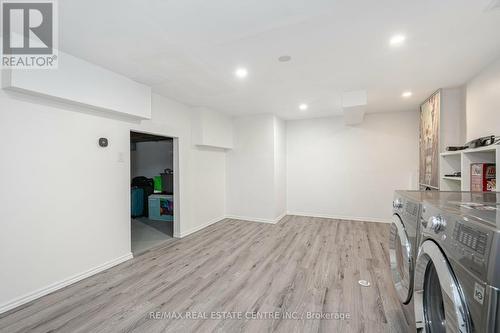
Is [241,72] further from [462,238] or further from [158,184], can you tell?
[158,184]

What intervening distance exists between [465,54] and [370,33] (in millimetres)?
1299

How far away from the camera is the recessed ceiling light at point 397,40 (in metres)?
1.99

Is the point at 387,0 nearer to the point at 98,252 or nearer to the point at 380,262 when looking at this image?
the point at 380,262

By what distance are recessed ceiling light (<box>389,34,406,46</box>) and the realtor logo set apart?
2800mm

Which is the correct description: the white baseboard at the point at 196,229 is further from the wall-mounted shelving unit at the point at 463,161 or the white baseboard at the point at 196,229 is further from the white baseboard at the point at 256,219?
the wall-mounted shelving unit at the point at 463,161

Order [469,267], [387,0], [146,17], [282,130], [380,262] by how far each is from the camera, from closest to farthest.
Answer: [469,267]
[387,0]
[146,17]
[380,262]
[282,130]

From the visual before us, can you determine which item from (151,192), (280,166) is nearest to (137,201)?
(151,192)

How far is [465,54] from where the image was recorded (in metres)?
2.35

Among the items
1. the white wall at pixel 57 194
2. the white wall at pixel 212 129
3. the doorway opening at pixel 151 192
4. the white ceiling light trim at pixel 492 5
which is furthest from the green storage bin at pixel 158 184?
the white ceiling light trim at pixel 492 5

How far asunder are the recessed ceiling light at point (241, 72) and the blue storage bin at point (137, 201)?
164 inches

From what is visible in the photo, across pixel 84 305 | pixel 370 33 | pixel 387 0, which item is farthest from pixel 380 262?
pixel 84 305

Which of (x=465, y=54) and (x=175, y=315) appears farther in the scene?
(x=465, y=54)

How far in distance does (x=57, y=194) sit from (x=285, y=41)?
2823mm

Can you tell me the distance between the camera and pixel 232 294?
2.22m
